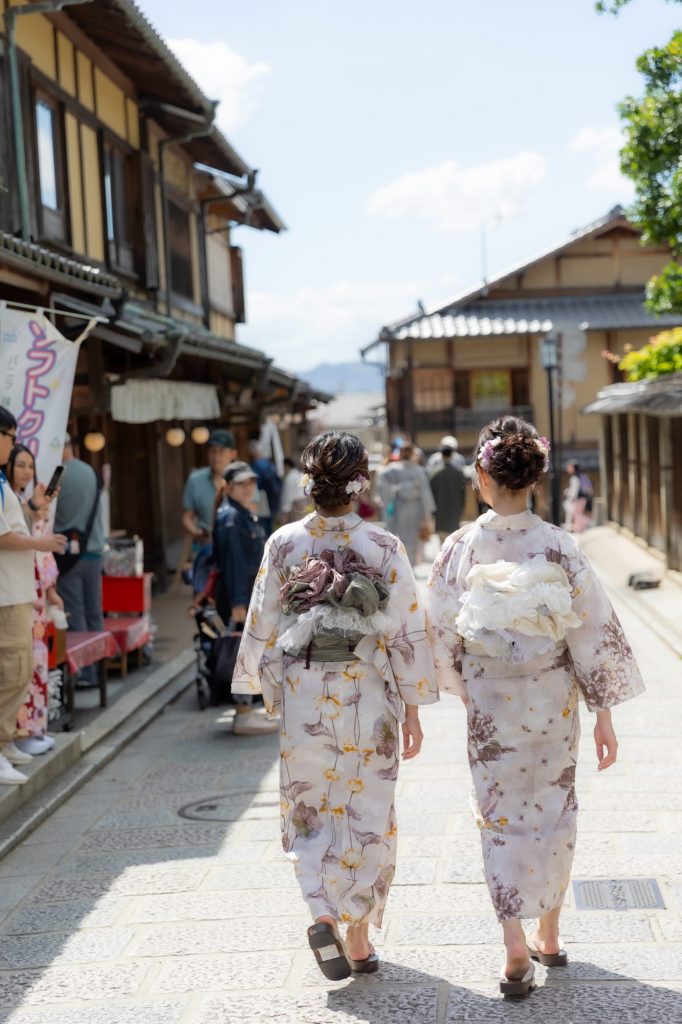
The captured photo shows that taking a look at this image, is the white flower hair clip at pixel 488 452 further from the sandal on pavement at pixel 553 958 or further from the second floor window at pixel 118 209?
the second floor window at pixel 118 209

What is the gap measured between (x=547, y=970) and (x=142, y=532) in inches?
528

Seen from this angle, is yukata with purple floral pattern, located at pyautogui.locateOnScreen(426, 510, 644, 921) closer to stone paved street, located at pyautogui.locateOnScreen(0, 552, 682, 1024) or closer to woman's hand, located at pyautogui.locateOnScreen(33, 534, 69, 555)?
stone paved street, located at pyautogui.locateOnScreen(0, 552, 682, 1024)

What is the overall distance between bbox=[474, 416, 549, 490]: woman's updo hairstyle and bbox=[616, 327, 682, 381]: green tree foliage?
592 inches

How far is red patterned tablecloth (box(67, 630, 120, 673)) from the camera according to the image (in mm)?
8633

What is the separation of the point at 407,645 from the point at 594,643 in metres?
0.65

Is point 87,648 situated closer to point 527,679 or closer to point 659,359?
point 527,679

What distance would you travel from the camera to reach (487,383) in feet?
109

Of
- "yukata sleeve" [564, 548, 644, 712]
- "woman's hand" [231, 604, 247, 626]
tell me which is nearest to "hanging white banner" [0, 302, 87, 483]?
"woman's hand" [231, 604, 247, 626]

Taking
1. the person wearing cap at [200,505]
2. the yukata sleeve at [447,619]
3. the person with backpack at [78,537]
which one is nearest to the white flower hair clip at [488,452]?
the yukata sleeve at [447,619]

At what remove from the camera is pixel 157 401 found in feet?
44.2

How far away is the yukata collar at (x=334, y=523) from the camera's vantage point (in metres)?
4.56

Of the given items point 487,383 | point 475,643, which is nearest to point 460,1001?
point 475,643

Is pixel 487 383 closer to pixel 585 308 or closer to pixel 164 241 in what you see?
pixel 585 308

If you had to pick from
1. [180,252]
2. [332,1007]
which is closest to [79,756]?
[332,1007]
